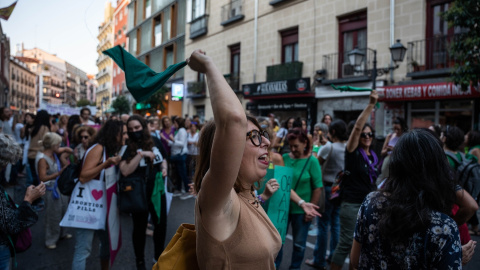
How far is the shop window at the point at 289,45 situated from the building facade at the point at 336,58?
45 mm

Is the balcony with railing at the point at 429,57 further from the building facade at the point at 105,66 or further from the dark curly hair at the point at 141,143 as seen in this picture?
the building facade at the point at 105,66

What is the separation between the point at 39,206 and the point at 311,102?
42.4 ft

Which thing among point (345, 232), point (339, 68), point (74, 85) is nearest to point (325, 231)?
point (345, 232)

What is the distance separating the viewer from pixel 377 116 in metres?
12.6

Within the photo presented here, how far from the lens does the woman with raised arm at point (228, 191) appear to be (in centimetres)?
121

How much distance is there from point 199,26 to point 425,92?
48.0 ft

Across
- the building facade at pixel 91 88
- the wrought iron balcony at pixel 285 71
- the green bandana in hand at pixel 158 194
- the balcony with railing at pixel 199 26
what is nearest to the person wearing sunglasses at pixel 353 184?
the green bandana in hand at pixel 158 194

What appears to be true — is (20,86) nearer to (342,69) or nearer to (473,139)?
(342,69)

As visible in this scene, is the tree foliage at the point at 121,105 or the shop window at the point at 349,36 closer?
the shop window at the point at 349,36

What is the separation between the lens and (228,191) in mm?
1271

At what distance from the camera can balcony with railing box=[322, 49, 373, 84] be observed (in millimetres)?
12758

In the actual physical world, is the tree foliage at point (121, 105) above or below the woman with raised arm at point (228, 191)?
above

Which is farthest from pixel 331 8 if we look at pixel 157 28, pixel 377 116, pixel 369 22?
pixel 157 28

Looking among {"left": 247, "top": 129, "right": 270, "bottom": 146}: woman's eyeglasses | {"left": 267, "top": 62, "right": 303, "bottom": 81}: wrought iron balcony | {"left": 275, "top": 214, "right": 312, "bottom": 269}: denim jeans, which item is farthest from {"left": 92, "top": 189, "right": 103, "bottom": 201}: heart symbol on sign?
{"left": 267, "top": 62, "right": 303, "bottom": 81}: wrought iron balcony
